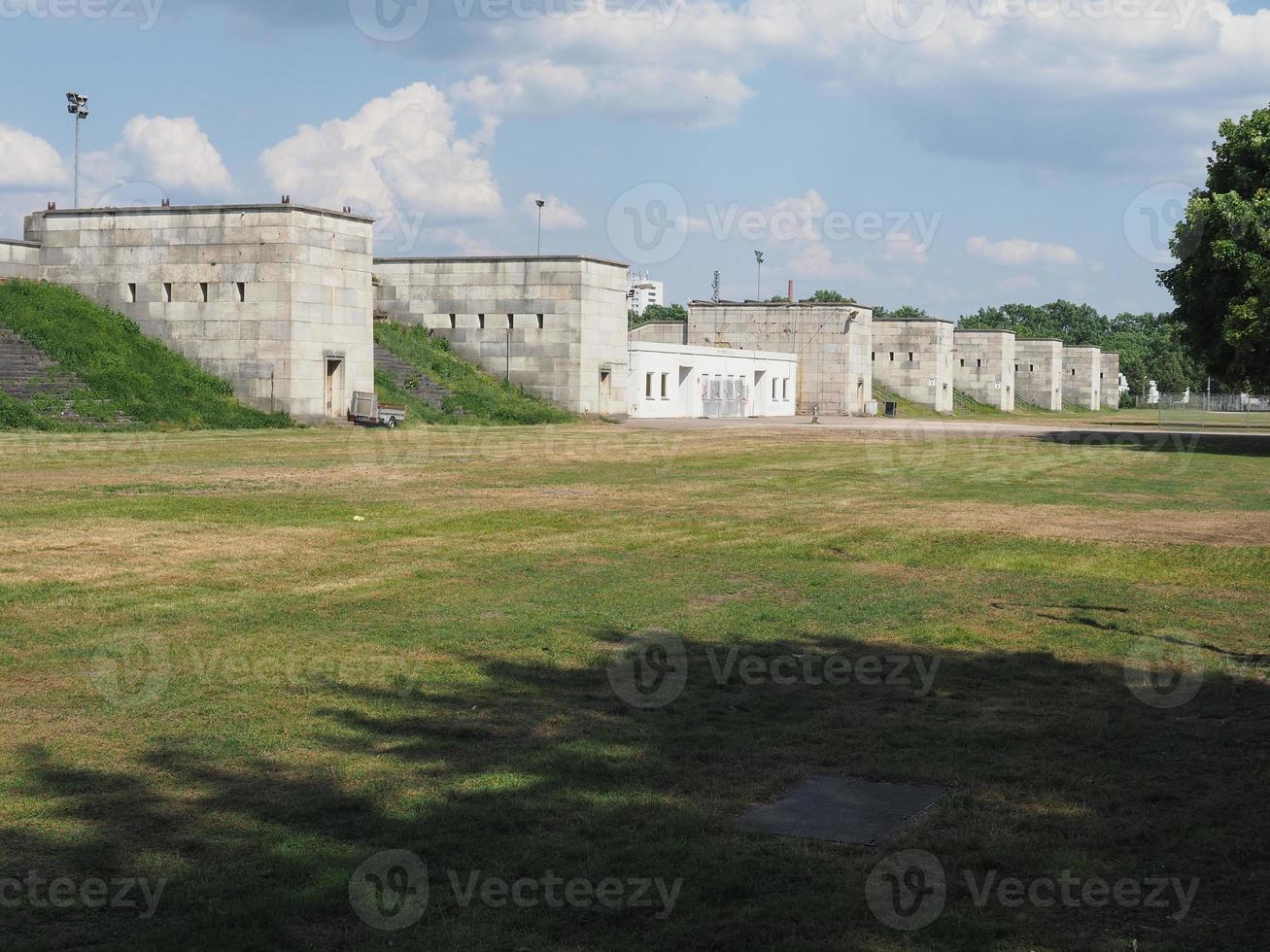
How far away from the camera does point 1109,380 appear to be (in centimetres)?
16262

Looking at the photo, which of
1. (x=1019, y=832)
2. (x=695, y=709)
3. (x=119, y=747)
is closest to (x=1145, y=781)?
(x=1019, y=832)

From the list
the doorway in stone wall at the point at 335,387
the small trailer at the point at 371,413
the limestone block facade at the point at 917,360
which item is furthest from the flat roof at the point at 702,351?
the doorway in stone wall at the point at 335,387

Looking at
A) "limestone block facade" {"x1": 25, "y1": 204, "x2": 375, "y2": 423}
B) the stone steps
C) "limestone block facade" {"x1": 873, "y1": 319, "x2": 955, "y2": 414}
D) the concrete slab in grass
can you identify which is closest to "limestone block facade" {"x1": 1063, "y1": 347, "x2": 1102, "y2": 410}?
"limestone block facade" {"x1": 873, "y1": 319, "x2": 955, "y2": 414}

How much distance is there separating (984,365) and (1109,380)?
49083mm

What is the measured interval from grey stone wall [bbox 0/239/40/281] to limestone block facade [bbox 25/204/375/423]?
0.40 meters

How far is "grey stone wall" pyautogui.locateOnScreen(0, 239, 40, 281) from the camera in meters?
50.8

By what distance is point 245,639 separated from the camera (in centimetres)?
1175

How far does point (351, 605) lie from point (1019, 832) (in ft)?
26.6

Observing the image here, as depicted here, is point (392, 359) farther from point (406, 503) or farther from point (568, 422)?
point (406, 503)

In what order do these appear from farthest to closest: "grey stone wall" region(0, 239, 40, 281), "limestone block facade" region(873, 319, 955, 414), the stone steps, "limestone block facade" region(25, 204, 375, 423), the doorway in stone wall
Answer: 1. "limestone block facade" region(873, 319, 955, 414)
2. "grey stone wall" region(0, 239, 40, 281)
3. the doorway in stone wall
4. "limestone block facade" region(25, 204, 375, 423)
5. the stone steps

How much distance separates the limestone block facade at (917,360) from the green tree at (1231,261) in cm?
5170

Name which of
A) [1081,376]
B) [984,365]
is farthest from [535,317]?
[1081,376]

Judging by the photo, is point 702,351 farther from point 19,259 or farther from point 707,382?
point 19,259

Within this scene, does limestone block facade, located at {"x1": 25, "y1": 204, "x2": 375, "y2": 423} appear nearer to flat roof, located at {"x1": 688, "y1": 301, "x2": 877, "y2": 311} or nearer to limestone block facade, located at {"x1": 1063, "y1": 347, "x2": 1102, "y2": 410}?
flat roof, located at {"x1": 688, "y1": 301, "x2": 877, "y2": 311}
